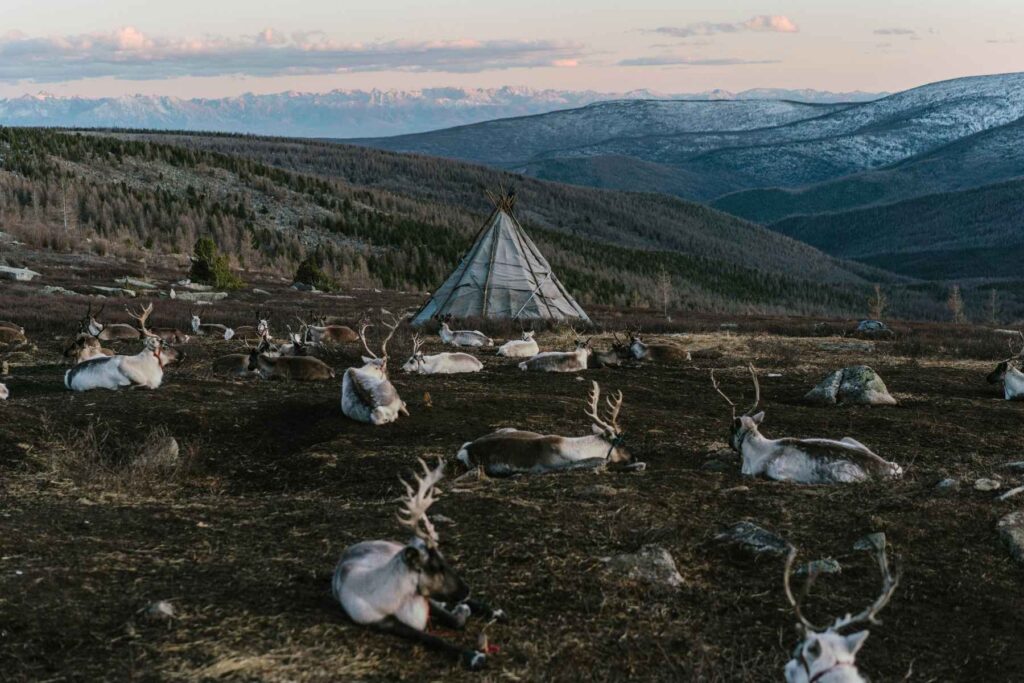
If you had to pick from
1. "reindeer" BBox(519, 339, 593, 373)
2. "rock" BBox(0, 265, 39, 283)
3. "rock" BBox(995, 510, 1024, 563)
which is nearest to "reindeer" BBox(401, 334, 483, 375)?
"reindeer" BBox(519, 339, 593, 373)

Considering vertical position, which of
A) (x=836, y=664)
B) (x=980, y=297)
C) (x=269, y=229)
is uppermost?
(x=836, y=664)

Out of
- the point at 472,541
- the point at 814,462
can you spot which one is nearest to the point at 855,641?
the point at 472,541

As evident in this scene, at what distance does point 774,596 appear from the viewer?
750 cm

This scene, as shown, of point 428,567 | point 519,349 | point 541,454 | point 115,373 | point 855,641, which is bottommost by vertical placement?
point 519,349

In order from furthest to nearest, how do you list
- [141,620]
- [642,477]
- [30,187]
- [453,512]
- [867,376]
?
[30,187], [867,376], [642,477], [453,512], [141,620]

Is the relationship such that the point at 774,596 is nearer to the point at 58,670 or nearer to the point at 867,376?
the point at 58,670

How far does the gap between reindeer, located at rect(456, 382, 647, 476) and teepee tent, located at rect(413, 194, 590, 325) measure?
20.2m

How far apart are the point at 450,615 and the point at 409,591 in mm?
339

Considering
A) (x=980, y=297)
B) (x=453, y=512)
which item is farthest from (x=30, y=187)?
(x=980, y=297)

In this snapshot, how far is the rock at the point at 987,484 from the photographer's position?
33.0ft

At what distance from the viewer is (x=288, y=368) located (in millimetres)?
17125

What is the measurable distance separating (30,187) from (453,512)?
3016 inches

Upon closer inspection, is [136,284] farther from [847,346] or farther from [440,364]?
[847,346]

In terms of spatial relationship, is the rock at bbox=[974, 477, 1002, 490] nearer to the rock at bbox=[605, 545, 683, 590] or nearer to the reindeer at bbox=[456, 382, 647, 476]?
the reindeer at bbox=[456, 382, 647, 476]
